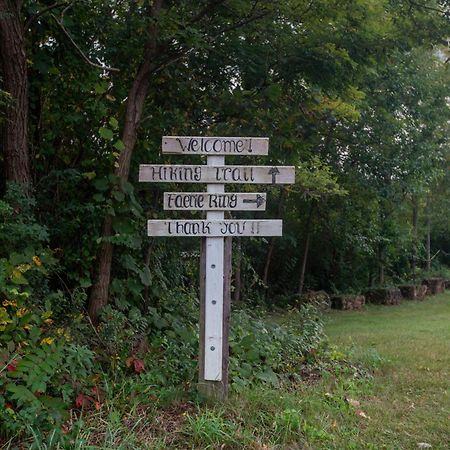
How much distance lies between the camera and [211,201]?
491 centimetres

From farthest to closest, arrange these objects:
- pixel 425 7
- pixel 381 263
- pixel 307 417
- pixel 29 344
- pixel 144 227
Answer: pixel 381 263, pixel 425 7, pixel 144 227, pixel 307 417, pixel 29 344

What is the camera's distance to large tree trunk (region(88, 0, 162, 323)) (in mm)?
6066

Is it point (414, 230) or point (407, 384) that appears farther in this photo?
point (414, 230)

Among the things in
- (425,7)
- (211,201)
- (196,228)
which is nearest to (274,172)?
(211,201)

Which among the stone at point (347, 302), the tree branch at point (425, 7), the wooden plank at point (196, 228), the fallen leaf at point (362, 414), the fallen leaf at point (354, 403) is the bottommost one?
the stone at point (347, 302)

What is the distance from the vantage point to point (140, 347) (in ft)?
17.8

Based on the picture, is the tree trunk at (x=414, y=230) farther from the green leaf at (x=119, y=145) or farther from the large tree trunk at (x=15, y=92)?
the large tree trunk at (x=15, y=92)

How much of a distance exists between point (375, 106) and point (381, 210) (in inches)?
200

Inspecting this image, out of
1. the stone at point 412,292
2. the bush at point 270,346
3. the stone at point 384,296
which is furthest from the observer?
the stone at point 412,292

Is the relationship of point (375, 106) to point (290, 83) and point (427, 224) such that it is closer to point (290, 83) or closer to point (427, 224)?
point (290, 83)

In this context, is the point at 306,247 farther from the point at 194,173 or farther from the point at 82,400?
the point at 82,400

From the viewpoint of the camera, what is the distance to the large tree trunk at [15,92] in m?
5.56

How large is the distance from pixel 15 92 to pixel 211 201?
233 centimetres

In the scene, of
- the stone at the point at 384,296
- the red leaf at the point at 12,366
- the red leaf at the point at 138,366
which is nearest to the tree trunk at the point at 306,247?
the stone at the point at 384,296
